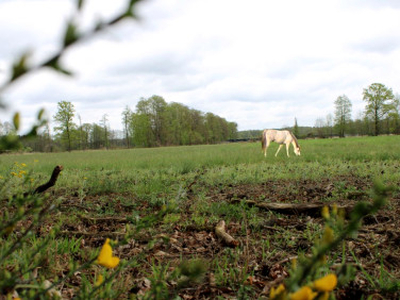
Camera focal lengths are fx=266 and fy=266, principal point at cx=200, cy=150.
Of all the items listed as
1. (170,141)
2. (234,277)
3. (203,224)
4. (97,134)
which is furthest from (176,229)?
(97,134)

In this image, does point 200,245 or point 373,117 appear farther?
point 373,117

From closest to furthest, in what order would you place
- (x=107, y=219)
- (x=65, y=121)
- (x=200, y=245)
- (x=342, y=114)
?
(x=200, y=245)
(x=107, y=219)
(x=65, y=121)
(x=342, y=114)

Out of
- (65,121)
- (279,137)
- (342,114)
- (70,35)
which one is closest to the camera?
(70,35)

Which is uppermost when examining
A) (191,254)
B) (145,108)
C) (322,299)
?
(145,108)

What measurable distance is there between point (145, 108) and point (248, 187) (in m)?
71.8

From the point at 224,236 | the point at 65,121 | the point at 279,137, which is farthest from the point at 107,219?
the point at 65,121

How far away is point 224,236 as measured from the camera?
2.49 m

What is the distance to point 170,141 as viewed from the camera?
2862 inches

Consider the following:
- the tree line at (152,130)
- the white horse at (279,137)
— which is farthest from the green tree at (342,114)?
the white horse at (279,137)

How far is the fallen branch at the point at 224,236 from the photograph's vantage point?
2.40 meters

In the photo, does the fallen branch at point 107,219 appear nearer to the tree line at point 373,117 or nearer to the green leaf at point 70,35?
the green leaf at point 70,35

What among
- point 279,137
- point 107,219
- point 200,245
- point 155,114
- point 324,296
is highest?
point 155,114

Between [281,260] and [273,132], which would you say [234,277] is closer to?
[281,260]

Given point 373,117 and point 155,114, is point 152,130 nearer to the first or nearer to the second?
point 155,114
